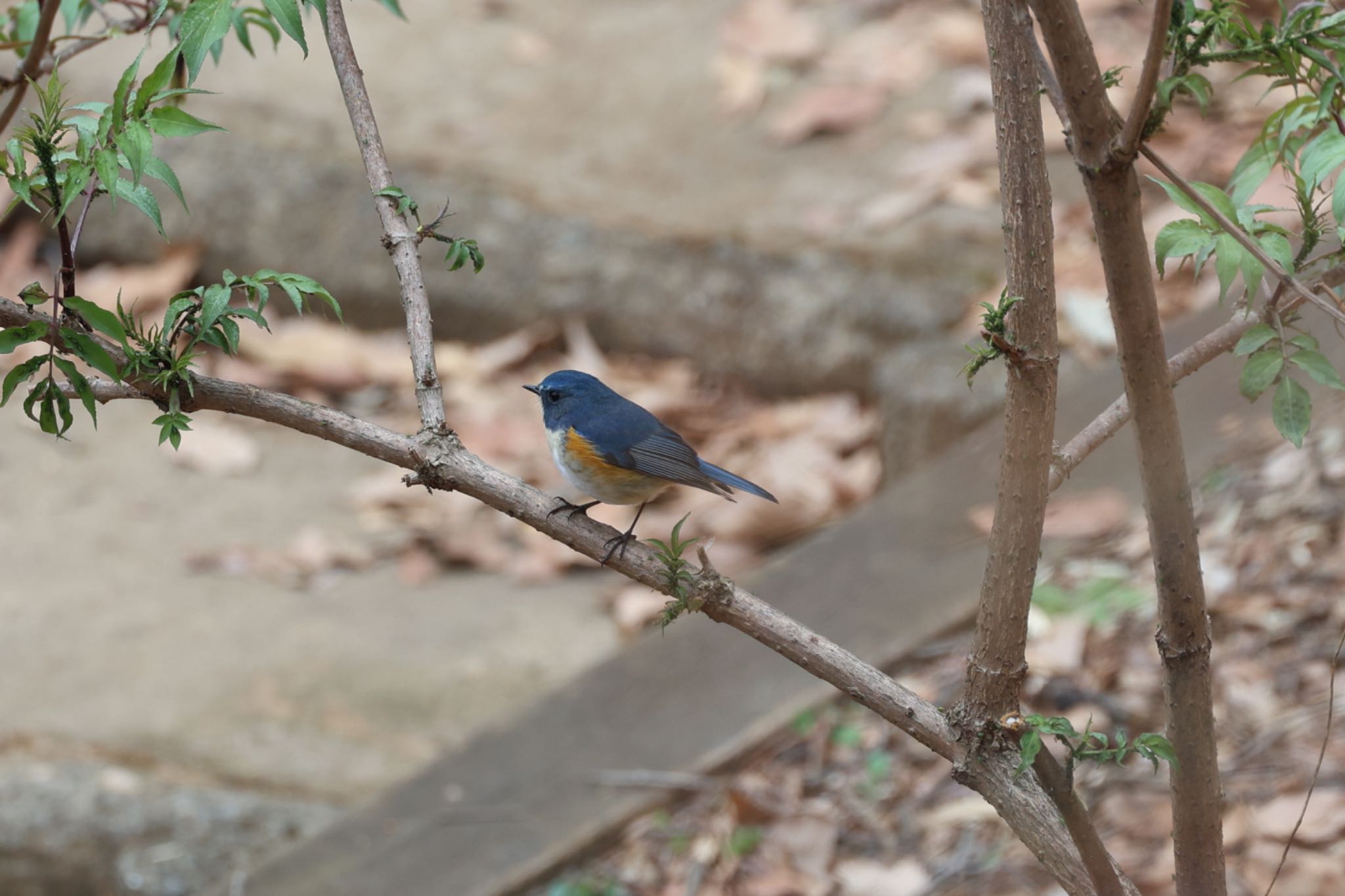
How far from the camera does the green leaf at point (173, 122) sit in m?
1.46

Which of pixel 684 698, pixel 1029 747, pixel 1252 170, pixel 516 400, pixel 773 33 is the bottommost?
pixel 1029 747

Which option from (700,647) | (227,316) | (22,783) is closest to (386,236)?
(227,316)

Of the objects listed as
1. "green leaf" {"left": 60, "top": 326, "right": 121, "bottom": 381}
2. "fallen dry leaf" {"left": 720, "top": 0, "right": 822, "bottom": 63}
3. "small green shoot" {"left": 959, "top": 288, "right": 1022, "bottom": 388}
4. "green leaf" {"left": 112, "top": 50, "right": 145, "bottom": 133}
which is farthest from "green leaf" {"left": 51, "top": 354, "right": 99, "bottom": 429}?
"fallen dry leaf" {"left": 720, "top": 0, "right": 822, "bottom": 63}

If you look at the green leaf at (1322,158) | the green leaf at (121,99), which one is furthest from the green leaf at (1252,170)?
the green leaf at (121,99)

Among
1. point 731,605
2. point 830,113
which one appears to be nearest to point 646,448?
point 731,605

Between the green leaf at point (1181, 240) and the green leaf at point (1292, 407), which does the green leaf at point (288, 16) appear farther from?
the green leaf at point (1292, 407)

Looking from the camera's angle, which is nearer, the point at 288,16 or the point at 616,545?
the point at 288,16

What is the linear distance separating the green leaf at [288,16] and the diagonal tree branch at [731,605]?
1.39ft

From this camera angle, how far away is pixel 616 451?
118 inches

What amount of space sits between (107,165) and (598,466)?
5.56 feet

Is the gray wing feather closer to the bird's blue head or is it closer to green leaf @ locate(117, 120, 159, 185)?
the bird's blue head

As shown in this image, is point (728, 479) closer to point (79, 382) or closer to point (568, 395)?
point (568, 395)

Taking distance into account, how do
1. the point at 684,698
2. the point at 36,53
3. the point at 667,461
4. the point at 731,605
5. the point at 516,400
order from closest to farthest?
the point at 731,605
the point at 36,53
the point at 667,461
the point at 684,698
the point at 516,400

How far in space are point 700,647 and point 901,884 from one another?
1100 millimetres
